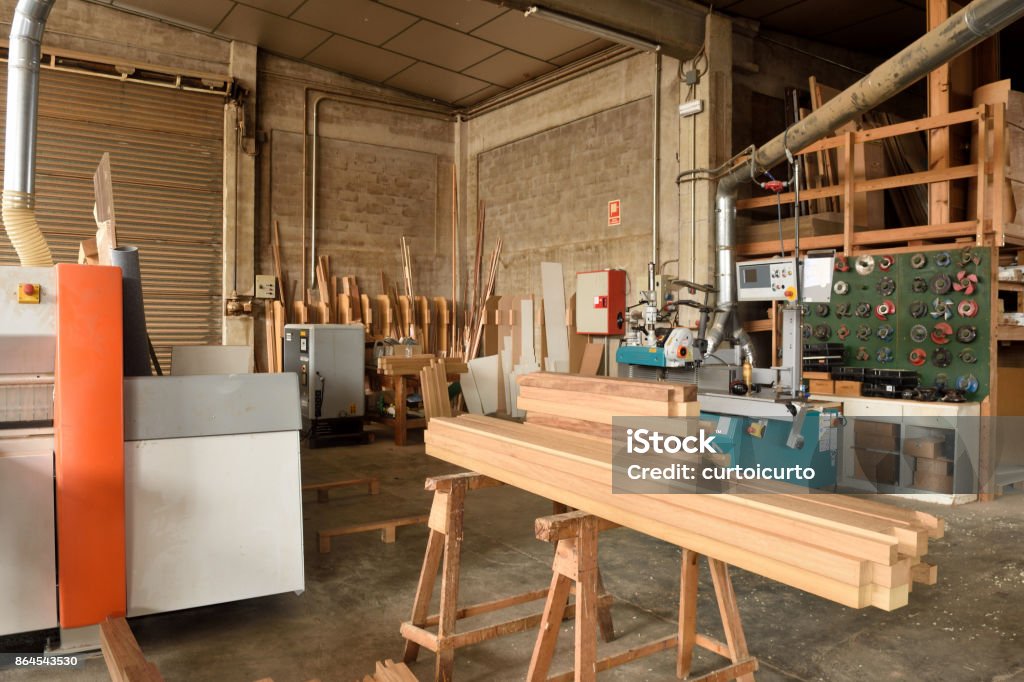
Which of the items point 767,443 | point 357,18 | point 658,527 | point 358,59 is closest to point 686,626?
point 658,527

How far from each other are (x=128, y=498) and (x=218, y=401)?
47 cm

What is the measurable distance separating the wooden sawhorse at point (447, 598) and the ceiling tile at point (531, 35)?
5871 millimetres

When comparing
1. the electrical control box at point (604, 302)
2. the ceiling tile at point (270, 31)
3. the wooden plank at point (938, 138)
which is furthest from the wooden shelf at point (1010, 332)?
the ceiling tile at point (270, 31)

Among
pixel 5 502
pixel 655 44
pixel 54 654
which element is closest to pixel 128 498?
pixel 5 502

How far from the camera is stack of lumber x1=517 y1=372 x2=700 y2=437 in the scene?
2184 millimetres

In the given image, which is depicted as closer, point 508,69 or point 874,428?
point 874,428

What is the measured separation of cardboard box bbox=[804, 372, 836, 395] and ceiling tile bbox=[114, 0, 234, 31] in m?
6.77

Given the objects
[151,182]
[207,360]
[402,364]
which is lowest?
[402,364]

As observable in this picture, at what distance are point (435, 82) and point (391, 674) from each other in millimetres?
8223

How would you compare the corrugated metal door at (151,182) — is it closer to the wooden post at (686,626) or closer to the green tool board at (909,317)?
the green tool board at (909,317)

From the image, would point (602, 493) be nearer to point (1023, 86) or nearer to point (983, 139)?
point (983, 139)

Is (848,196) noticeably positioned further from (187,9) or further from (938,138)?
(187,9)

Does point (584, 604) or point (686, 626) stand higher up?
point (584, 604)

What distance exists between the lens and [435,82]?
923 cm
